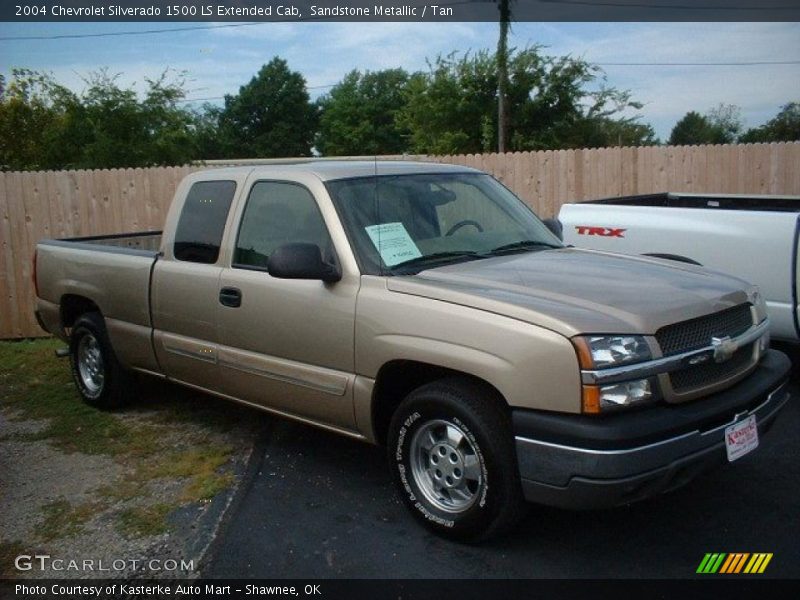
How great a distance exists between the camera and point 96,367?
21.1ft

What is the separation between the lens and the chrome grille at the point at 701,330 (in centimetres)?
343

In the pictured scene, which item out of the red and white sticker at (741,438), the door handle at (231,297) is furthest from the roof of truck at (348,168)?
the red and white sticker at (741,438)

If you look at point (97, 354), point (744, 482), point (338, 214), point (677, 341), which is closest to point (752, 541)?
point (744, 482)

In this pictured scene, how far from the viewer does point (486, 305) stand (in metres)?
3.55

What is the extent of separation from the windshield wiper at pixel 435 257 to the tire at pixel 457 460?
0.73 meters

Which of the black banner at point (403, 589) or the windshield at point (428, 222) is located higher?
the windshield at point (428, 222)

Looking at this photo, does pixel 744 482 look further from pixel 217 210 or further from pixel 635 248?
pixel 217 210

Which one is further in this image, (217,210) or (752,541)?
(217,210)

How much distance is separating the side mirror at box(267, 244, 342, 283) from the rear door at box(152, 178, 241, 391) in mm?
1027

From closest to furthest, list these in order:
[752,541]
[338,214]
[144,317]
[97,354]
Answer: [752,541]
[338,214]
[144,317]
[97,354]

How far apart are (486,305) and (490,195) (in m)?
1.70

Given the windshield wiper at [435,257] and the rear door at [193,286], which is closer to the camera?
the windshield wiper at [435,257]

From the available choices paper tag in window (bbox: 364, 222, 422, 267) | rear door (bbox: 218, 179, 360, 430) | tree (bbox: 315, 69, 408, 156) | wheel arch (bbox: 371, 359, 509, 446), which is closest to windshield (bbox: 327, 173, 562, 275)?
paper tag in window (bbox: 364, 222, 422, 267)

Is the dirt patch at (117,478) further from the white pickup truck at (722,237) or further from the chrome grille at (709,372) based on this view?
the white pickup truck at (722,237)
